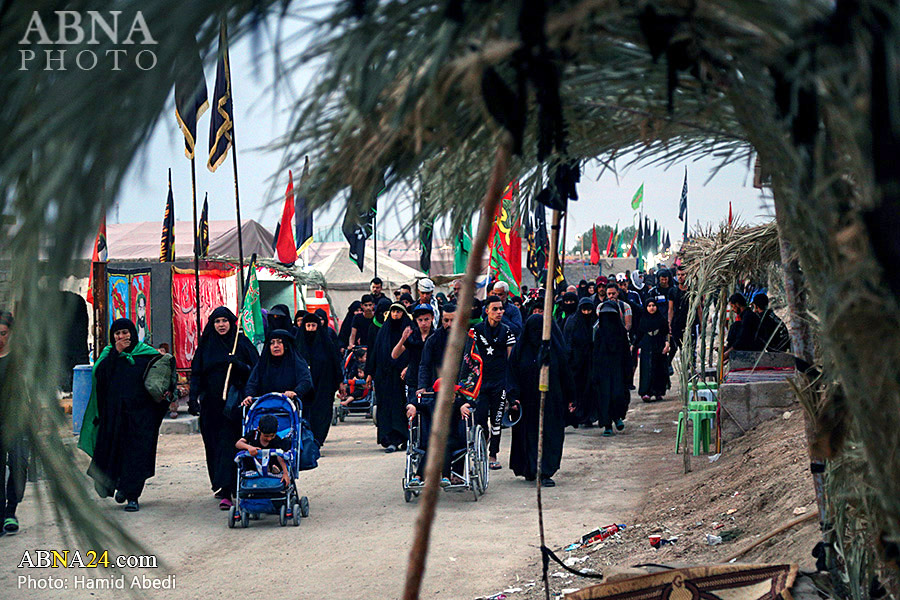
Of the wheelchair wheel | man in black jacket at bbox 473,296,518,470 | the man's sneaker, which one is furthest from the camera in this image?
man in black jacket at bbox 473,296,518,470

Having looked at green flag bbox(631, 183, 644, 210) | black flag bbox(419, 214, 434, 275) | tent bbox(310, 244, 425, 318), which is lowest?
black flag bbox(419, 214, 434, 275)

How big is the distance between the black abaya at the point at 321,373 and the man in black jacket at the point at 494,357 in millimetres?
2490

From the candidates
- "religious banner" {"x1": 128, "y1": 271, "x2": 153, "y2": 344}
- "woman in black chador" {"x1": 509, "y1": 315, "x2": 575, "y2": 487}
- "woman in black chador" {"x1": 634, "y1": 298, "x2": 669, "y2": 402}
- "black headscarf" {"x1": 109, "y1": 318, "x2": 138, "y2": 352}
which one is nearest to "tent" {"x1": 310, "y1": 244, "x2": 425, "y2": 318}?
"woman in black chador" {"x1": 634, "y1": 298, "x2": 669, "y2": 402}

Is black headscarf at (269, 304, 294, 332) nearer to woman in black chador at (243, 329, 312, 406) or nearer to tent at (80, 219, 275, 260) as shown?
woman in black chador at (243, 329, 312, 406)

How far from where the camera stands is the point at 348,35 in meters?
1.89

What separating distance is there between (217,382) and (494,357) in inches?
104

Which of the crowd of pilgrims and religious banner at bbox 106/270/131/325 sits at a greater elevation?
religious banner at bbox 106/270/131/325

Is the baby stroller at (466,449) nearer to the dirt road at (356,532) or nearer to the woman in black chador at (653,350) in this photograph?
the dirt road at (356,532)

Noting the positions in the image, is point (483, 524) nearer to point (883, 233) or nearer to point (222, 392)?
point (222, 392)

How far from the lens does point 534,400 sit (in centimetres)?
932

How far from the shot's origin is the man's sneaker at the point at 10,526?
6.78m

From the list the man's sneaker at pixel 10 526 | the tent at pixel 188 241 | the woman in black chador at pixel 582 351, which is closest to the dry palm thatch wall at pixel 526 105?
the man's sneaker at pixel 10 526

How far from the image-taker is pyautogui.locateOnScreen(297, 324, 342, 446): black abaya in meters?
10.6

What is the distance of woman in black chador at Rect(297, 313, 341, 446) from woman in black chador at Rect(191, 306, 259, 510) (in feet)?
7.99
